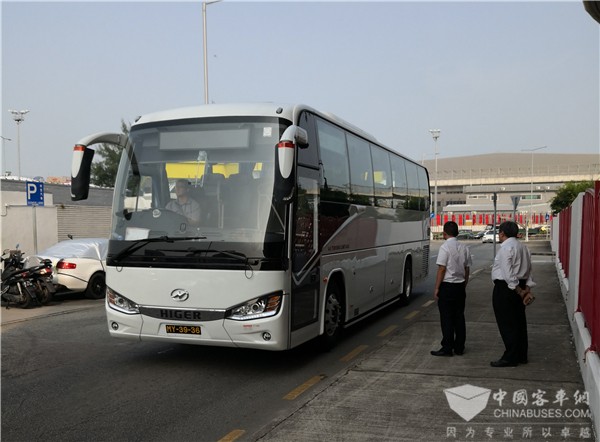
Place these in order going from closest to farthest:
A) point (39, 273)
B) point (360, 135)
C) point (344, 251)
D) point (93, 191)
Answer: point (344, 251), point (360, 135), point (39, 273), point (93, 191)

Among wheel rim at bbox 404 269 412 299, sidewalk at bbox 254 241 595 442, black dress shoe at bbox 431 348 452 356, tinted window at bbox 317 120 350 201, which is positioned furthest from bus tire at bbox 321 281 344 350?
wheel rim at bbox 404 269 412 299

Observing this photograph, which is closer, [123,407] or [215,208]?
[123,407]

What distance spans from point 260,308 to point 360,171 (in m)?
4.10

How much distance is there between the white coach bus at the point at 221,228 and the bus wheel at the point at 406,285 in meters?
5.61

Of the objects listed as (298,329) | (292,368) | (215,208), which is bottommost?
(292,368)

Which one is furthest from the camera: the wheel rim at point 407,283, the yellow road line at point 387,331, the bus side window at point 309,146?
the wheel rim at point 407,283

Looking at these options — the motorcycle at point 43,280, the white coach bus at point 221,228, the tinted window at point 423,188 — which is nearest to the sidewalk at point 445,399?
the white coach bus at point 221,228

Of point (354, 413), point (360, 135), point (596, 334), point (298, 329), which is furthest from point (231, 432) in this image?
point (360, 135)

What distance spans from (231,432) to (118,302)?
9.47 feet

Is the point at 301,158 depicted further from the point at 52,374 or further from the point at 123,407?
A: the point at 52,374

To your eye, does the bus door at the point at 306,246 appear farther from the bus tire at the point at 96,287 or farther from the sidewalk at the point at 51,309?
the bus tire at the point at 96,287

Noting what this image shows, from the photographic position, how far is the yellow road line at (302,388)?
6.40 m

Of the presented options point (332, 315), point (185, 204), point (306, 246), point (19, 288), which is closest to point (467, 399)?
point (306, 246)

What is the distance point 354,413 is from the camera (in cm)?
564
